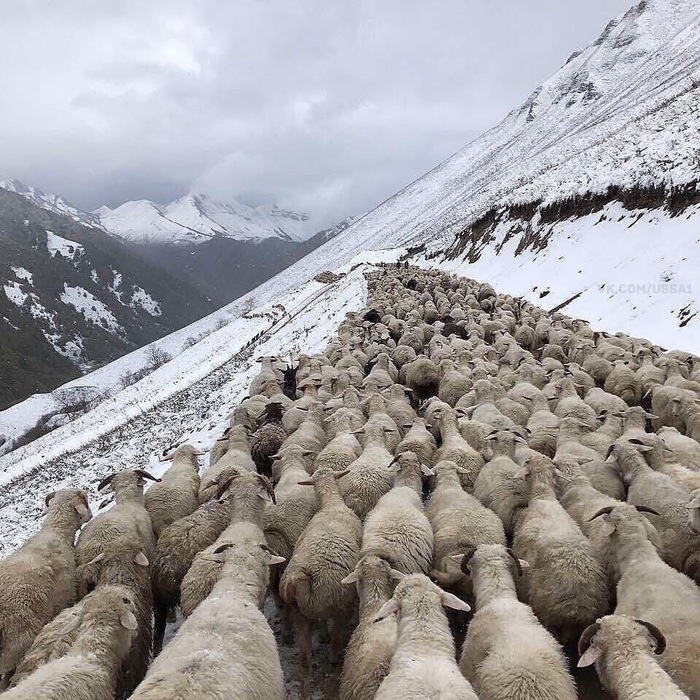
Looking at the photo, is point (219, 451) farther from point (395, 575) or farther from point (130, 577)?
point (395, 575)

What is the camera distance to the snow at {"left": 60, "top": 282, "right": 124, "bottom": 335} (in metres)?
166

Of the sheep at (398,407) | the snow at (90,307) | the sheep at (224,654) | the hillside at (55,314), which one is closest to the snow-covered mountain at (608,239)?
the sheep at (398,407)

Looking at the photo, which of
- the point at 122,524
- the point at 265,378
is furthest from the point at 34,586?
the point at 265,378

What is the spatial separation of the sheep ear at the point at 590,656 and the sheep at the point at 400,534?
150 cm

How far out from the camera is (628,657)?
316 centimetres

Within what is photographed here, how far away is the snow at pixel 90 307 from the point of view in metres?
166

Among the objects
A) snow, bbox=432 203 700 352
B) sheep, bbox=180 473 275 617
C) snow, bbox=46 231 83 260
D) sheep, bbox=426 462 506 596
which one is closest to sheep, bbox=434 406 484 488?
sheep, bbox=426 462 506 596

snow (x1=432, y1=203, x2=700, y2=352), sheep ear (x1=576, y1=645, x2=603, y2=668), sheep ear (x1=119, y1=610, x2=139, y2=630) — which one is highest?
sheep ear (x1=119, y1=610, x2=139, y2=630)

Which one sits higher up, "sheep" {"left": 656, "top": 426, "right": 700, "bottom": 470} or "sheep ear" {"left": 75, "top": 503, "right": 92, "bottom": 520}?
"sheep ear" {"left": 75, "top": 503, "right": 92, "bottom": 520}

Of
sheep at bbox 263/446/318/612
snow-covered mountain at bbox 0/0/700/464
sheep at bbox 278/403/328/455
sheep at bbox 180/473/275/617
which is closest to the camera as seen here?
sheep at bbox 180/473/275/617

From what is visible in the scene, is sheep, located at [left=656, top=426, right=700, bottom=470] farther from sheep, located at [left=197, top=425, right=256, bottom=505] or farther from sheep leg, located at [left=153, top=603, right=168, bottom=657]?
sheep leg, located at [left=153, top=603, right=168, bottom=657]

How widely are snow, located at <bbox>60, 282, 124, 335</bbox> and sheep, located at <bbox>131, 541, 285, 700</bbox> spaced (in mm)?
179081

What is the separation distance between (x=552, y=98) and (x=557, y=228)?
116974 mm

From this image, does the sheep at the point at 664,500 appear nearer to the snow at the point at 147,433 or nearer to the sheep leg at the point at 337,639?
the sheep leg at the point at 337,639
